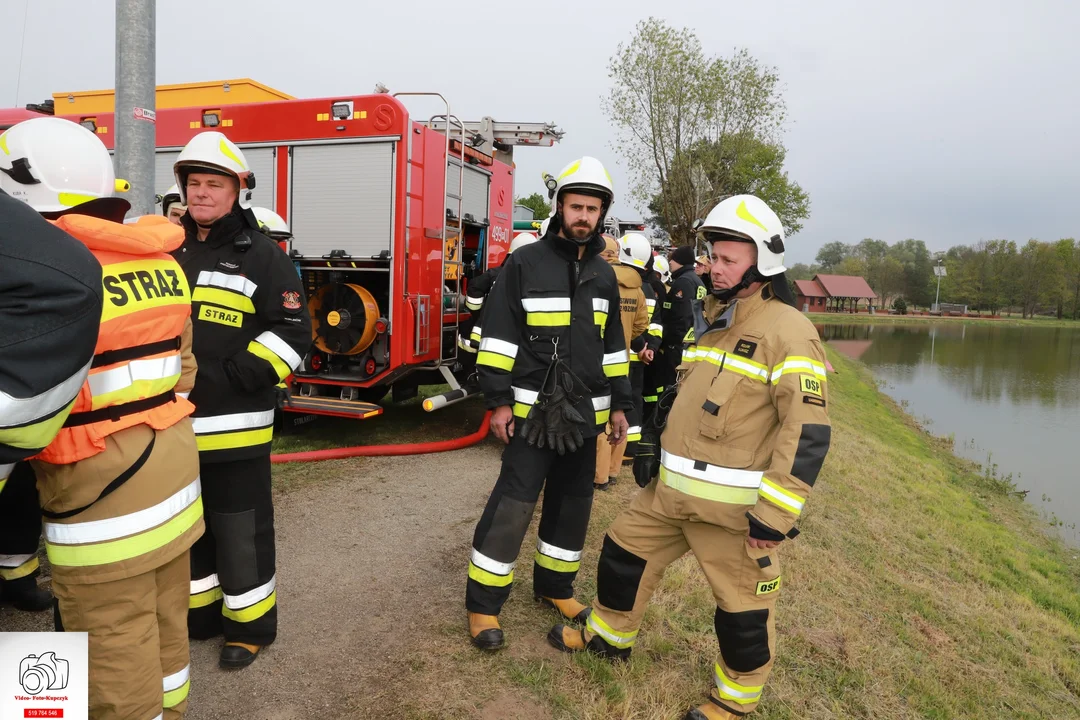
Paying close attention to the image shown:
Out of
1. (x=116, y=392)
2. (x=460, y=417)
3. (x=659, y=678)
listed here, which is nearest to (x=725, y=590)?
(x=659, y=678)

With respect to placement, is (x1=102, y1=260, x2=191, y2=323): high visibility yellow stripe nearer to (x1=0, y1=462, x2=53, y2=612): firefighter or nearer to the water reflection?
(x1=0, y1=462, x2=53, y2=612): firefighter

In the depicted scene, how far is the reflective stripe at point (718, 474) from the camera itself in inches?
97.1

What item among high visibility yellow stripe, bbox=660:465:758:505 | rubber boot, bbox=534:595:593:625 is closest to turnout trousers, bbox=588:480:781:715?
high visibility yellow stripe, bbox=660:465:758:505

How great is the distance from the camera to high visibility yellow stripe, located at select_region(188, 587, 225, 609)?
2.81 m

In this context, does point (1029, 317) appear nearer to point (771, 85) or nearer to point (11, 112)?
point (771, 85)

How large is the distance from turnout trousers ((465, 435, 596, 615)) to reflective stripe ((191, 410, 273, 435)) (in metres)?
1.03

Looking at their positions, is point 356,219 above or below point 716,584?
above

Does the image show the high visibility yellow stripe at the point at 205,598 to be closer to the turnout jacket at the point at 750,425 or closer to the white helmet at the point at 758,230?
the turnout jacket at the point at 750,425

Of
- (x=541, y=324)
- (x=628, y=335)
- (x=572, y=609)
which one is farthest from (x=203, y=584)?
(x=628, y=335)

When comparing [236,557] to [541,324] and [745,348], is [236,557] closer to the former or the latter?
[541,324]

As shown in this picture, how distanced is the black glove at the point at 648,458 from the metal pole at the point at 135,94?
10.7 ft

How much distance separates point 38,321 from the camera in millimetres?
1184

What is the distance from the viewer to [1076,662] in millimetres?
4613

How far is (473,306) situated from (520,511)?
341 cm
